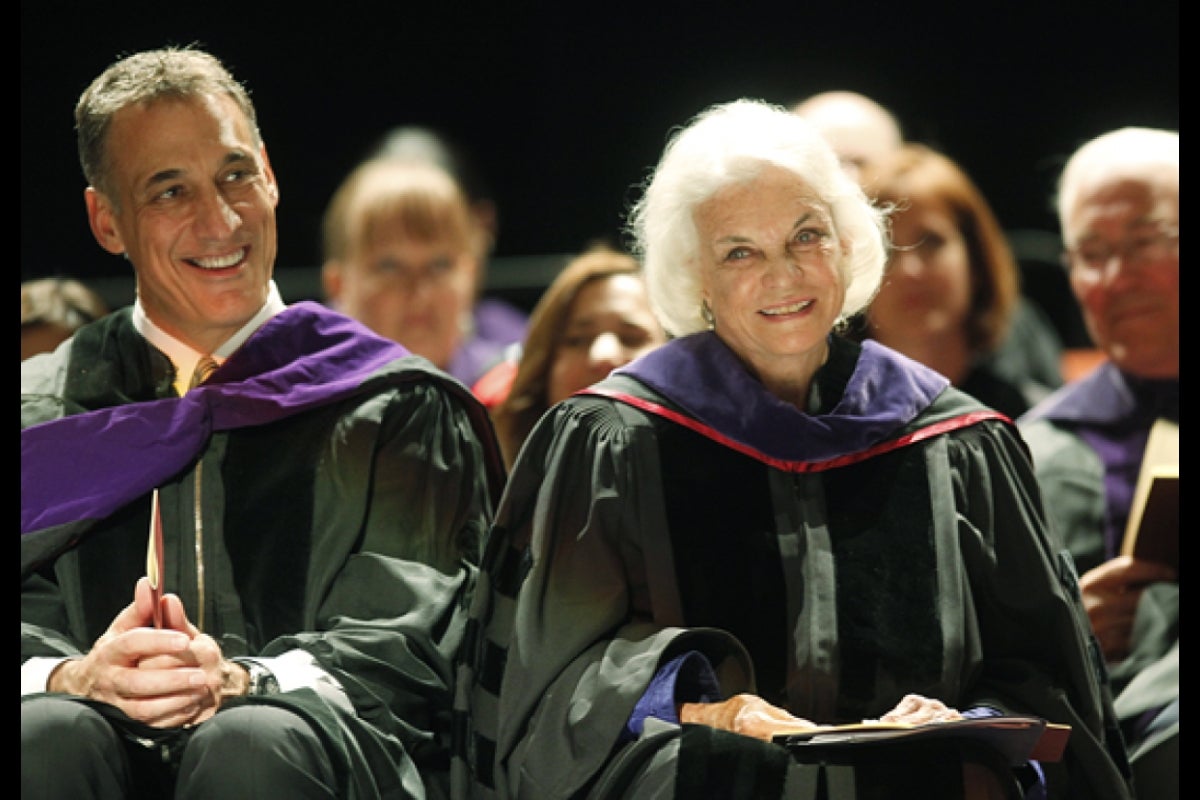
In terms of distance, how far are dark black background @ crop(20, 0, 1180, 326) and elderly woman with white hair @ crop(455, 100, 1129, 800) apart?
213 cm

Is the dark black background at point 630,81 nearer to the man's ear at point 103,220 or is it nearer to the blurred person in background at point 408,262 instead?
the blurred person in background at point 408,262

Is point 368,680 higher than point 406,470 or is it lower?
lower

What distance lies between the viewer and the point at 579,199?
671 centimetres

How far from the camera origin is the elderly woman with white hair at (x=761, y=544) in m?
3.13

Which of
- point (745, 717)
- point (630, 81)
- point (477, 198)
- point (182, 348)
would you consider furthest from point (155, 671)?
point (477, 198)

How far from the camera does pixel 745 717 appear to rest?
3.01 metres

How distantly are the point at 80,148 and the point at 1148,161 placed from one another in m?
2.54

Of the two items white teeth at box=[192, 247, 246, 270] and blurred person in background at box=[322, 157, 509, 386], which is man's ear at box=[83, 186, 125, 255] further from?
blurred person in background at box=[322, 157, 509, 386]

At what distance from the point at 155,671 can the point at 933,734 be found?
129 cm

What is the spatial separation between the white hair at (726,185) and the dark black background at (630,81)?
1.98 meters

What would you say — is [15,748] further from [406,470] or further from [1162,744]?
[1162,744]

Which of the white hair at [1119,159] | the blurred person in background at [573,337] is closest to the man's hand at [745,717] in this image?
the blurred person in background at [573,337]

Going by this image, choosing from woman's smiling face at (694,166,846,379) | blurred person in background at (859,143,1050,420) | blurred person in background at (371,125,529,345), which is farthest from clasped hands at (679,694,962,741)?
blurred person in background at (371,125,529,345)

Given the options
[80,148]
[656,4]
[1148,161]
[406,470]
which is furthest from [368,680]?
[656,4]
